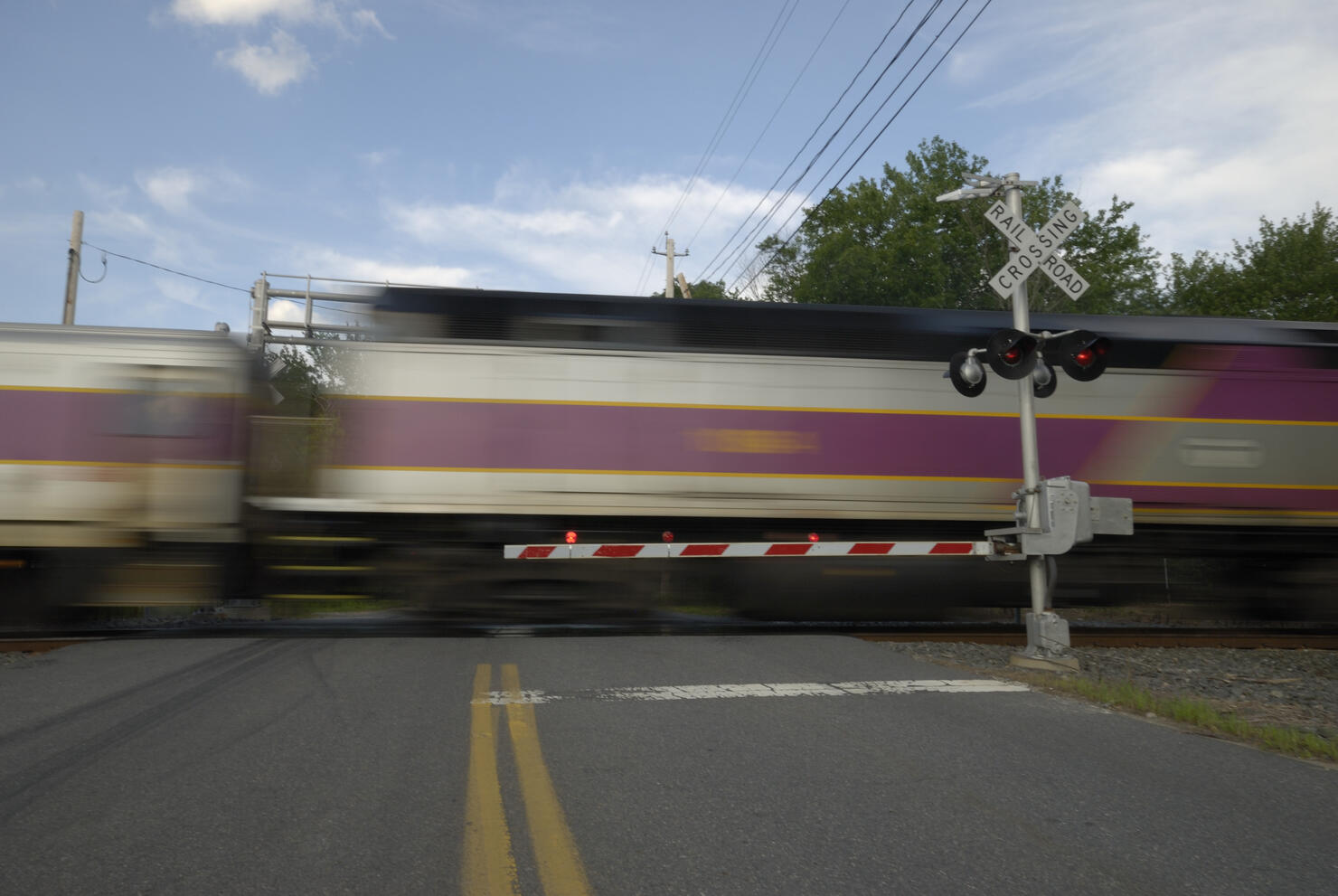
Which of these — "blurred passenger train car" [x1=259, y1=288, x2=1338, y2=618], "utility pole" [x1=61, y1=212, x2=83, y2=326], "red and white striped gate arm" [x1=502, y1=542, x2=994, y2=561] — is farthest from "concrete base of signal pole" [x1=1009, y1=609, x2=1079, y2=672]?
"utility pole" [x1=61, y1=212, x2=83, y2=326]

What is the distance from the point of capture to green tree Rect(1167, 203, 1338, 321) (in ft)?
101

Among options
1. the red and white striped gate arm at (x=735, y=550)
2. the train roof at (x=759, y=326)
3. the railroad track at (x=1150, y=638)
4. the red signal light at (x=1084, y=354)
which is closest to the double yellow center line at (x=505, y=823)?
the red and white striped gate arm at (x=735, y=550)

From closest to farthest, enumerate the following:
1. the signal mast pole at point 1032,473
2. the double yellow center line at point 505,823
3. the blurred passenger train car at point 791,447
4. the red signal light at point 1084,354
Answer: the double yellow center line at point 505,823 → the red signal light at point 1084,354 → the signal mast pole at point 1032,473 → the blurred passenger train car at point 791,447

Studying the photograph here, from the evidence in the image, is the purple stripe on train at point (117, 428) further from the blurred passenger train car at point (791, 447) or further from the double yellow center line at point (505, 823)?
the double yellow center line at point (505, 823)

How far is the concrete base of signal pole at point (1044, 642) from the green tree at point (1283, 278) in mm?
28495

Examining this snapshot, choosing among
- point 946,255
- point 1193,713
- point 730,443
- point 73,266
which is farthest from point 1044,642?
point 946,255

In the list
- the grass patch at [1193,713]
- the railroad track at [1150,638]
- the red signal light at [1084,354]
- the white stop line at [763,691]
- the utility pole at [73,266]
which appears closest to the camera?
the grass patch at [1193,713]

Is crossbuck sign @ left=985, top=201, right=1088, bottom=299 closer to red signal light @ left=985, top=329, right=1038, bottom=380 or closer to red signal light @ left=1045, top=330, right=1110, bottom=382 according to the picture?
red signal light @ left=985, top=329, right=1038, bottom=380

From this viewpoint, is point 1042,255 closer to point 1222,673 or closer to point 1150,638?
point 1222,673

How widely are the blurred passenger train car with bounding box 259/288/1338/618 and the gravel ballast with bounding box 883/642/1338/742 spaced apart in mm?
1627

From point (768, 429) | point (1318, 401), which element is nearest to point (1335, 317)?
point (1318, 401)

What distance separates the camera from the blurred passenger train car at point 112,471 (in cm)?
957

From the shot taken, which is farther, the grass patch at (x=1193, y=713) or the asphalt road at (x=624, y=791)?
the grass patch at (x=1193, y=713)

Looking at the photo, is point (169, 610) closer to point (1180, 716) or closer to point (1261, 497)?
point (1180, 716)
